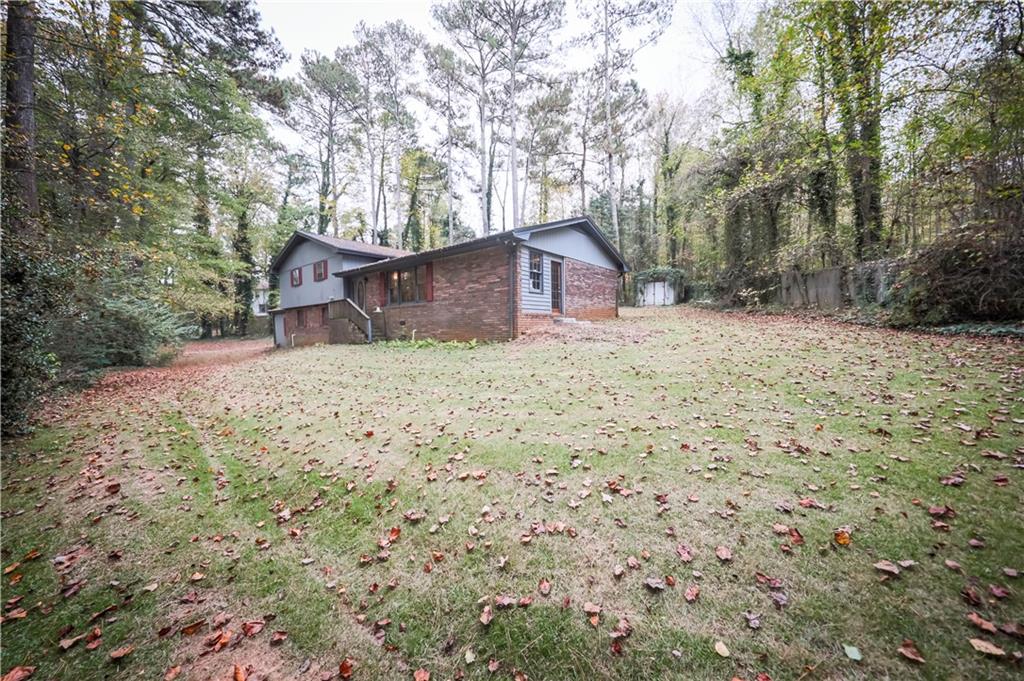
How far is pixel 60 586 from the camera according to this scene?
2.93 metres

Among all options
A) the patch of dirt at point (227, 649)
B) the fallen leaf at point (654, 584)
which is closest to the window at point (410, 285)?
the patch of dirt at point (227, 649)

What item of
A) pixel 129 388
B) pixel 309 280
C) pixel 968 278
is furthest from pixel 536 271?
A: pixel 309 280

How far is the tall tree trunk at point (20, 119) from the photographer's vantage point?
6.11 meters

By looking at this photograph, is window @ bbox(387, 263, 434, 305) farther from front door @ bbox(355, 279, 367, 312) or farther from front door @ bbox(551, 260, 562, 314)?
front door @ bbox(551, 260, 562, 314)

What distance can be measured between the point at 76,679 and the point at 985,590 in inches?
217

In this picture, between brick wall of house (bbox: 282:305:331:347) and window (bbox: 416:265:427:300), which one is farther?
brick wall of house (bbox: 282:305:331:347)

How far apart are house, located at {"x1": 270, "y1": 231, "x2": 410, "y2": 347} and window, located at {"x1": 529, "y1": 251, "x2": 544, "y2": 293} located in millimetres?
10649

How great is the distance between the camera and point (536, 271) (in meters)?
13.5

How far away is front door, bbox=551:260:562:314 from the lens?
570 inches

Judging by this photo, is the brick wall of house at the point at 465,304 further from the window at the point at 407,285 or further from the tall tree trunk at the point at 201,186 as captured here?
the tall tree trunk at the point at 201,186

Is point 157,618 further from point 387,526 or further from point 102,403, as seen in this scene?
point 102,403

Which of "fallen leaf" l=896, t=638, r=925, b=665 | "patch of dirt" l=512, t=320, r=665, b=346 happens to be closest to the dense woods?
"patch of dirt" l=512, t=320, r=665, b=346

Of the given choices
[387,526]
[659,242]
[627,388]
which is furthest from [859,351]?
[659,242]

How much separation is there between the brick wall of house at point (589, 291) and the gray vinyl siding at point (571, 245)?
30 cm
